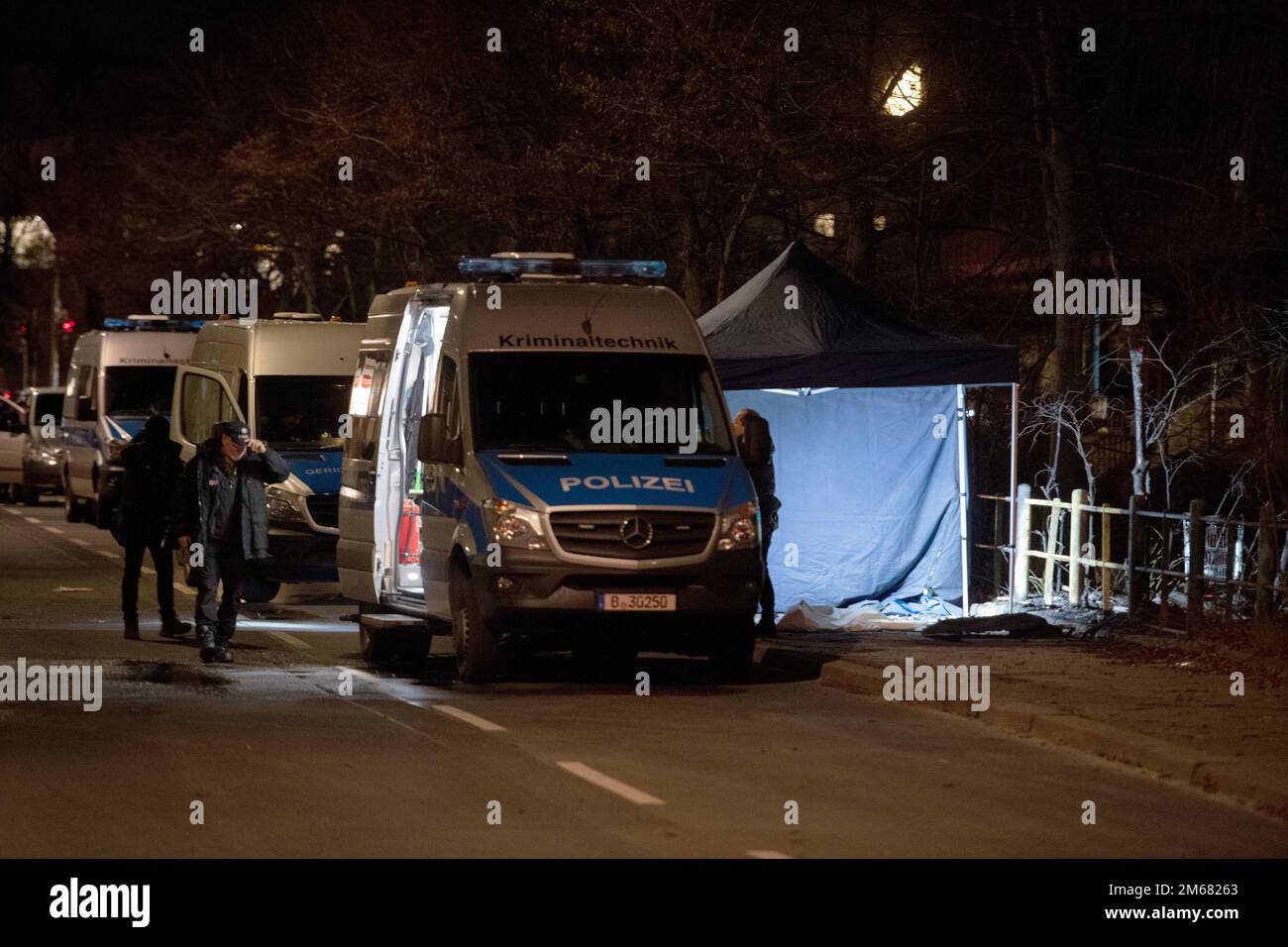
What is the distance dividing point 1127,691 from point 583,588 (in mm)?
3539

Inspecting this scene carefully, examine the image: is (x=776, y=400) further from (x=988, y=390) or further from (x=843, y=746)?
(x=843, y=746)

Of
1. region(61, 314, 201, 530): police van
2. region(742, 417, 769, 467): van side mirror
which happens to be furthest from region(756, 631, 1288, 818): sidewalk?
region(61, 314, 201, 530): police van

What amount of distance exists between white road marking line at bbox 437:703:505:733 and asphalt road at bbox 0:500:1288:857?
0.02 metres

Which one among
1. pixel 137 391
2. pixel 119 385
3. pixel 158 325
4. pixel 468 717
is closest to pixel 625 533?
pixel 468 717

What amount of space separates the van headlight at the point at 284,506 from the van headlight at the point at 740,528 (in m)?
7.56

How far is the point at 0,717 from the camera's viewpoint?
1256cm

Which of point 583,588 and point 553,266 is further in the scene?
point 553,266

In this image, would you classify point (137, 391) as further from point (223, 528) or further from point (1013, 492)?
point (1013, 492)

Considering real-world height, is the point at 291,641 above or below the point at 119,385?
below

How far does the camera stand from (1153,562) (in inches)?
699

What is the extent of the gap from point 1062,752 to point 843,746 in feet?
3.94

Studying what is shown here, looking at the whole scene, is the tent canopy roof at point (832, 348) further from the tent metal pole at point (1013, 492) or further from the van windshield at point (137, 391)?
the van windshield at point (137, 391)

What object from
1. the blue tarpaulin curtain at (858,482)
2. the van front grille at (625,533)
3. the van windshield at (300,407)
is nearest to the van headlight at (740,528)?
the van front grille at (625,533)

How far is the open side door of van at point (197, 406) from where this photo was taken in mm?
23236
